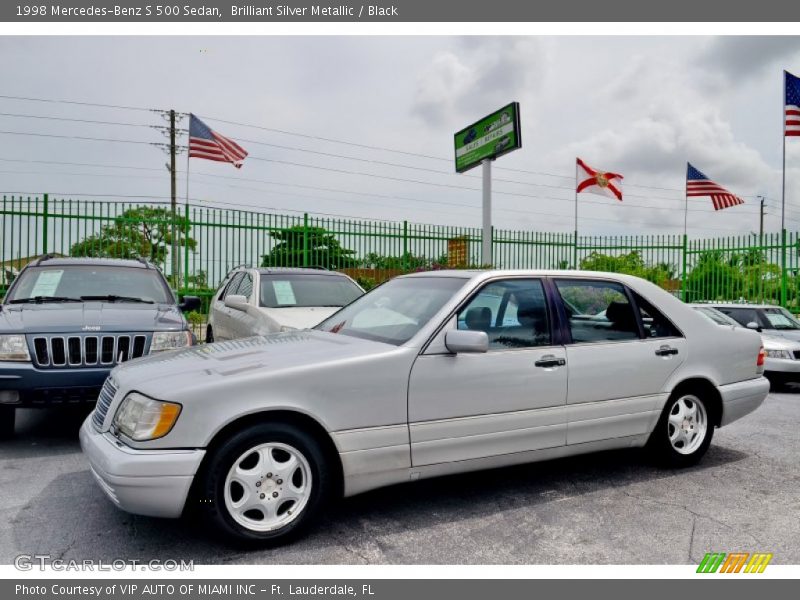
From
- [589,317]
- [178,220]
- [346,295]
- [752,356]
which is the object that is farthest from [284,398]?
[178,220]

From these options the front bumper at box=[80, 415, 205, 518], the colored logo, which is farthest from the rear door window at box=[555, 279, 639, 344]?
the front bumper at box=[80, 415, 205, 518]

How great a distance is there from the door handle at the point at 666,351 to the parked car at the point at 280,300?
11.3 feet

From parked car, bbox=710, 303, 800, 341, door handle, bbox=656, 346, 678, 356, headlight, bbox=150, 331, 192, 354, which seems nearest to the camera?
door handle, bbox=656, 346, 678, 356

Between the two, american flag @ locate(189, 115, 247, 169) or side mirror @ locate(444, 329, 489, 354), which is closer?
side mirror @ locate(444, 329, 489, 354)

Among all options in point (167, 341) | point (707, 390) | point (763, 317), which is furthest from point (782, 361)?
point (167, 341)

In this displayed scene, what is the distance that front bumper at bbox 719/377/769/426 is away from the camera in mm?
4926

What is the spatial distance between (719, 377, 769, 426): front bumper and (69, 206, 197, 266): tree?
10.4 m

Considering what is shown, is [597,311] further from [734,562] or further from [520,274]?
[734,562]

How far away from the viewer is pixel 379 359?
3.59 metres

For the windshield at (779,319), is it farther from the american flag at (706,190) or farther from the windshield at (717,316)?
the american flag at (706,190)

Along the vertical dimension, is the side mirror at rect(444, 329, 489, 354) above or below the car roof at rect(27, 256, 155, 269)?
below

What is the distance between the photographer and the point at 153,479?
10.1 ft

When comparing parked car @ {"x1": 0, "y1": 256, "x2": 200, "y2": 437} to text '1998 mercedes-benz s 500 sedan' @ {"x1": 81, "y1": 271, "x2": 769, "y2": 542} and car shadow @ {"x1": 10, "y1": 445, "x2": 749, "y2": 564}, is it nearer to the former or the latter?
car shadow @ {"x1": 10, "y1": 445, "x2": 749, "y2": 564}

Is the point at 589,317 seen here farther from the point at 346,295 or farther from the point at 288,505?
the point at 346,295
